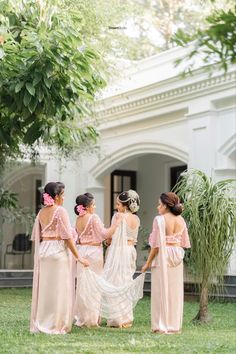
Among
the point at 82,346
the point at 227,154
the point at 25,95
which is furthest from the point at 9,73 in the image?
the point at 227,154

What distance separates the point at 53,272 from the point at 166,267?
41.2 inches

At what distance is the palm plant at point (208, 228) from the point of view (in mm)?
8352

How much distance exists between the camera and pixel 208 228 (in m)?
8.40

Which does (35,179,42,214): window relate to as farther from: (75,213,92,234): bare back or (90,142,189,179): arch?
(75,213,92,234): bare back

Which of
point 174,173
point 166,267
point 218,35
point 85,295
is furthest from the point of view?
point 174,173

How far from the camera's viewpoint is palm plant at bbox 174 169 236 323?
329 inches

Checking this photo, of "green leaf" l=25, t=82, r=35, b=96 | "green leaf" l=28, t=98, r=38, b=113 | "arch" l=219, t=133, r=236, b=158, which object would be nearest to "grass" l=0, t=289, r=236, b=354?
"green leaf" l=28, t=98, r=38, b=113

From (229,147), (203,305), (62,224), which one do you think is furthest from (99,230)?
(229,147)

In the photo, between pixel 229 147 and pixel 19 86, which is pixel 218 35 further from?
pixel 229 147

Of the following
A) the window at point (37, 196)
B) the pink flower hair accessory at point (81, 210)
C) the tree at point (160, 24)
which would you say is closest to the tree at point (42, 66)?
the pink flower hair accessory at point (81, 210)

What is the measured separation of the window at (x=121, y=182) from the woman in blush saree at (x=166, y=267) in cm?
1089

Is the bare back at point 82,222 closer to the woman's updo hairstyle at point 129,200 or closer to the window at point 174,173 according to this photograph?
the woman's updo hairstyle at point 129,200

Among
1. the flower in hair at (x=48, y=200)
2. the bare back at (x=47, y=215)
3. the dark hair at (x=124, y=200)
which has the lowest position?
the bare back at (x=47, y=215)

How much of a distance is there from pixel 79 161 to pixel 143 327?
8.51 m
